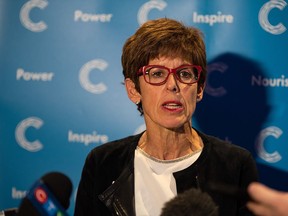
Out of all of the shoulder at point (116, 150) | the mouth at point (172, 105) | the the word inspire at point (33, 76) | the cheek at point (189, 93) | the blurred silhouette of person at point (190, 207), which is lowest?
the shoulder at point (116, 150)

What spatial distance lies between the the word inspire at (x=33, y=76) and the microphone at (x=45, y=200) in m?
1.04

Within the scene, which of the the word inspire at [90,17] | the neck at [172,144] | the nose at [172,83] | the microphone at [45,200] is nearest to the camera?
the microphone at [45,200]

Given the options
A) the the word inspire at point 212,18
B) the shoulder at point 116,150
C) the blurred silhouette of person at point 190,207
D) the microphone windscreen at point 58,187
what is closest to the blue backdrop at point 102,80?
the the word inspire at point 212,18

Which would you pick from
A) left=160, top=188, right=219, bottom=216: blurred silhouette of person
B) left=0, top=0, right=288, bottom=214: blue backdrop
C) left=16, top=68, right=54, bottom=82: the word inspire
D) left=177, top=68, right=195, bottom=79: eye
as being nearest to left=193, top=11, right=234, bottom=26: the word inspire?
left=0, top=0, right=288, bottom=214: blue backdrop

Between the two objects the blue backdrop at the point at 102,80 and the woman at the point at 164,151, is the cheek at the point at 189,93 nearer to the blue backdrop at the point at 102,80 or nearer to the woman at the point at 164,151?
the woman at the point at 164,151

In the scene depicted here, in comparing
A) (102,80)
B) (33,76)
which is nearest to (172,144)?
(102,80)

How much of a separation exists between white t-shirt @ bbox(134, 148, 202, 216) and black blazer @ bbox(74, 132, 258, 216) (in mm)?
18

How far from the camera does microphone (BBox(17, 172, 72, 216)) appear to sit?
24.2 inches

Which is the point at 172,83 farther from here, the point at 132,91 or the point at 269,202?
the point at 269,202

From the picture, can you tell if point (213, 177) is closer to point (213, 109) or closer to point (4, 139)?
point (213, 109)

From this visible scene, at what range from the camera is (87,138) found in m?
1.64

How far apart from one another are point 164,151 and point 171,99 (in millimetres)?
198

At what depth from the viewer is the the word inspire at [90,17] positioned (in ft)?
5.21

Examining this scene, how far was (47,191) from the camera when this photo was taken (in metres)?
0.63
